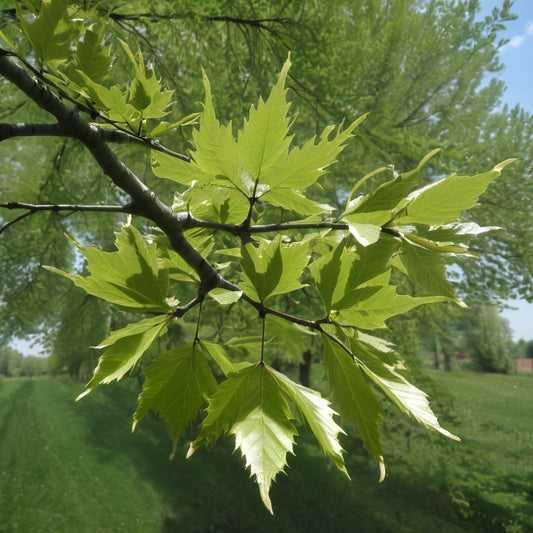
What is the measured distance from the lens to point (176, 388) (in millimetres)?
383

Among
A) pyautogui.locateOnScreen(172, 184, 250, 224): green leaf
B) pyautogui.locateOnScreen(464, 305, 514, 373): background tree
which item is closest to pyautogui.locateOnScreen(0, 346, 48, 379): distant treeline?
pyautogui.locateOnScreen(464, 305, 514, 373): background tree

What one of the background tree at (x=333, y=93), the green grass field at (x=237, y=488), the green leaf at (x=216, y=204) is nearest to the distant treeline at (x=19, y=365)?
the green grass field at (x=237, y=488)

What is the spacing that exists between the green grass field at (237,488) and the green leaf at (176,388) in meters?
4.57

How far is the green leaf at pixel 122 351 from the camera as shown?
1.15 feet

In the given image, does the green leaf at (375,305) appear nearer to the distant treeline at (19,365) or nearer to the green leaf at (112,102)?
the green leaf at (112,102)

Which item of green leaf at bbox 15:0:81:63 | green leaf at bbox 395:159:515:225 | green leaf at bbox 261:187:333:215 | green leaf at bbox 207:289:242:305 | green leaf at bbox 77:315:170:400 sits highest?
green leaf at bbox 15:0:81:63

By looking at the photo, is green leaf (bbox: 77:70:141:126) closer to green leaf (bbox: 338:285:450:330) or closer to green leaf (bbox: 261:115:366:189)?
green leaf (bbox: 261:115:366:189)

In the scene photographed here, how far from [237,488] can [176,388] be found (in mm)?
6758

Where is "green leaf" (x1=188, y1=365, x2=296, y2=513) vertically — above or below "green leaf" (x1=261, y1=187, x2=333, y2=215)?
below

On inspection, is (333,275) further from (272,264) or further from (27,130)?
(27,130)

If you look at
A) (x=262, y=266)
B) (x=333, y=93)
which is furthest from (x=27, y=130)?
(x=333, y=93)

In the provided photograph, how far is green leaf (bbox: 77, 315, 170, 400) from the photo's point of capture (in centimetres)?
35

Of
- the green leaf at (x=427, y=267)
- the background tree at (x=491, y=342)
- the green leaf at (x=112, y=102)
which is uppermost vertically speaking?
the background tree at (x=491, y=342)

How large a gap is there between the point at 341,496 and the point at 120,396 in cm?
942
